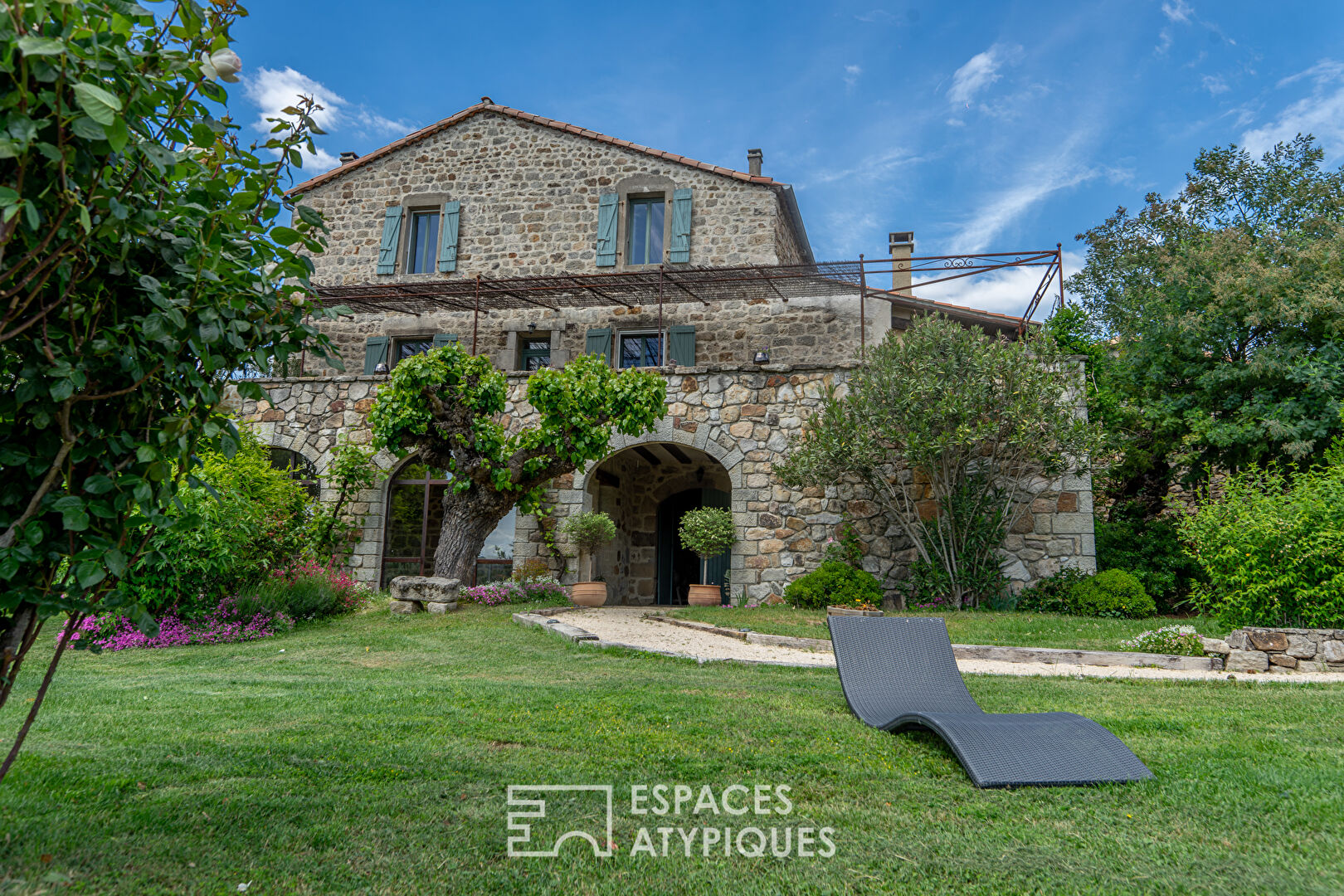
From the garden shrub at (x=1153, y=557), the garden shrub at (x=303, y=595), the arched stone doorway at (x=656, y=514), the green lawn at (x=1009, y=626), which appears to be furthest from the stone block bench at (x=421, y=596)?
the garden shrub at (x=1153, y=557)

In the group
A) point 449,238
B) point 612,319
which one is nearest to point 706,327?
point 612,319

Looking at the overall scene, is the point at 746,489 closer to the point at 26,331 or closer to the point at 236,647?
the point at 236,647

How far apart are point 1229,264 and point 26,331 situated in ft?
48.9

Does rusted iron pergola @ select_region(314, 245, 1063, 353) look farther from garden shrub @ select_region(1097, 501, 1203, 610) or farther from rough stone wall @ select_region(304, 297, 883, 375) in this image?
garden shrub @ select_region(1097, 501, 1203, 610)

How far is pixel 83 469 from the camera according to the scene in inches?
80.9

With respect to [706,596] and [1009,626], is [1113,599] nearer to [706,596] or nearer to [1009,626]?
[1009,626]

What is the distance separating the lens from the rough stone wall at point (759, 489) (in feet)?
35.3

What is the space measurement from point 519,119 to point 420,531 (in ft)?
29.0

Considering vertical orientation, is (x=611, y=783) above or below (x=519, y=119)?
below

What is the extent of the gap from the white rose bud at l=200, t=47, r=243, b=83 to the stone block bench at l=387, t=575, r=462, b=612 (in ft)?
28.3

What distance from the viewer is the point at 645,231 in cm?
1575

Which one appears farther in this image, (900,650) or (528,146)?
(528,146)

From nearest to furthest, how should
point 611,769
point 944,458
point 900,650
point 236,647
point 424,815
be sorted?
point 424,815
point 611,769
point 900,650
point 236,647
point 944,458

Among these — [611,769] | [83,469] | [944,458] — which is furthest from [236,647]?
[944,458]
